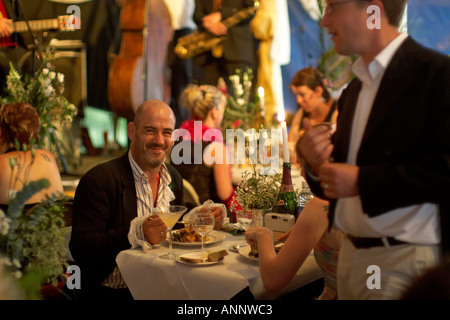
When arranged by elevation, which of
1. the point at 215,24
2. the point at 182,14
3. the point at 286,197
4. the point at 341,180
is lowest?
the point at 286,197

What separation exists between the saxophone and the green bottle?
173 inches

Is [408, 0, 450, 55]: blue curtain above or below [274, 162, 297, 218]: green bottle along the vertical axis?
above

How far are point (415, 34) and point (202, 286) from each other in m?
4.62

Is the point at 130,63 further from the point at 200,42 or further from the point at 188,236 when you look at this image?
the point at 188,236

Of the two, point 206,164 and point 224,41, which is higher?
point 224,41

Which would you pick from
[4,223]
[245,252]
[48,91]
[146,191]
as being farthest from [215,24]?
[4,223]

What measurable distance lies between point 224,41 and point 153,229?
15.5ft

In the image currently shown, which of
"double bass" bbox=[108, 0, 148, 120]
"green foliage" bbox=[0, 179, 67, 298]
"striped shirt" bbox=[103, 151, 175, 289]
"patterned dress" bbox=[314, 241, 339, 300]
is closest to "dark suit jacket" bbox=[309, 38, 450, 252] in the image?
"patterned dress" bbox=[314, 241, 339, 300]

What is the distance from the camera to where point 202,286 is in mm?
1559

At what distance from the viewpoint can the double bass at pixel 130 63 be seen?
5.37m

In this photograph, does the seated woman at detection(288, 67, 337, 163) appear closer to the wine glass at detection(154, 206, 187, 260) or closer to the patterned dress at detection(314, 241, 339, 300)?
the wine glass at detection(154, 206, 187, 260)

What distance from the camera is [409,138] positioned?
104 centimetres

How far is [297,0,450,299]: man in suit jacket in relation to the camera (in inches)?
39.7
